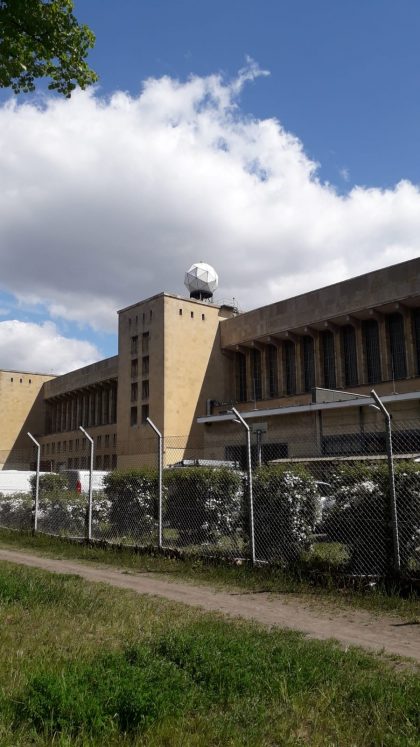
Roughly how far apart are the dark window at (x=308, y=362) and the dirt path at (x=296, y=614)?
3199 cm

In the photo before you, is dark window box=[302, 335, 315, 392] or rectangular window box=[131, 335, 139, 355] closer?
dark window box=[302, 335, 315, 392]

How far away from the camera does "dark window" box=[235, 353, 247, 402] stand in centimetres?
4666

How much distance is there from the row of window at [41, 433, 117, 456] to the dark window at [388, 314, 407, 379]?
24.5m

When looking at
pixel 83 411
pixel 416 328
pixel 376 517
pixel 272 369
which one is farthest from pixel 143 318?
pixel 376 517

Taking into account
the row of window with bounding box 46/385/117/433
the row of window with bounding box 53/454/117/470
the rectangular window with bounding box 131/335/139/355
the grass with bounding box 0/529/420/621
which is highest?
the rectangular window with bounding box 131/335/139/355

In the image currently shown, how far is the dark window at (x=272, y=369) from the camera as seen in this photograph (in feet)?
143

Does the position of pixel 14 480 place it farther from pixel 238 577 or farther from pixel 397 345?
pixel 397 345

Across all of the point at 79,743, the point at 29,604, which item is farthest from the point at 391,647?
the point at 29,604

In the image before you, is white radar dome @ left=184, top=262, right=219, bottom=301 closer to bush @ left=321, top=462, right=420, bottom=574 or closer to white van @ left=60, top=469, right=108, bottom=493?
white van @ left=60, top=469, right=108, bottom=493

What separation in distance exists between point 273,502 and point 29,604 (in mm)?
4541

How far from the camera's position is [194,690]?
13.4 feet

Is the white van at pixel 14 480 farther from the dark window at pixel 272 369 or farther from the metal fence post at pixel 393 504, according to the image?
the dark window at pixel 272 369

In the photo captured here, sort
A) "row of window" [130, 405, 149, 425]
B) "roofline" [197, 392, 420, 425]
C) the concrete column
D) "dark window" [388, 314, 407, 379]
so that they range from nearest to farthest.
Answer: "roofline" [197, 392, 420, 425], the concrete column, "dark window" [388, 314, 407, 379], "row of window" [130, 405, 149, 425]

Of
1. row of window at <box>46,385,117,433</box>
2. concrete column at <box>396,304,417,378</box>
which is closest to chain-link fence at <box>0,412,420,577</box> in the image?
concrete column at <box>396,304,417,378</box>
